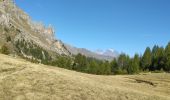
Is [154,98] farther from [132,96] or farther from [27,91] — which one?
[27,91]

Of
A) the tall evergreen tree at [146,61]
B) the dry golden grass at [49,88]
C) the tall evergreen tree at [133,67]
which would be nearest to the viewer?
the dry golden grass at [49,88]

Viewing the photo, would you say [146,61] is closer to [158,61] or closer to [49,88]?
[158,61]

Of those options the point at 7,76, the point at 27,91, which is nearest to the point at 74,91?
the point at 27,91

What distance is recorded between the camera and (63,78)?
28.9m

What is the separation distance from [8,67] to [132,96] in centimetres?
1267

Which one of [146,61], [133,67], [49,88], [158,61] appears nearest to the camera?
[49,88]

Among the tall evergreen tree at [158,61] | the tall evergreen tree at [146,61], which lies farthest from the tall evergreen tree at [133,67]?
the tall evergreen tree at [158,61]

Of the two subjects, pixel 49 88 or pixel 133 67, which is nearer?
pixel 49 88

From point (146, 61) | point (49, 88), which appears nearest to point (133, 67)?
point (146, 61)

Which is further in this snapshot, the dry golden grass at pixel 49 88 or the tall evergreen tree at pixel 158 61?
the tall evergreen tree at pixel 158 61

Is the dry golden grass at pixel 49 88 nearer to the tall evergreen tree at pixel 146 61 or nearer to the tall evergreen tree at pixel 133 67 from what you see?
the tall evergreen tree at pixel 133 67

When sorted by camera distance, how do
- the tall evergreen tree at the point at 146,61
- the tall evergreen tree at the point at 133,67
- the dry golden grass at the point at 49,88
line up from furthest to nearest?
the tall evergreen tree at the point at 146,61, the tall evergreen tree at the point at 133,67, the dry golden grass at the point at 49,88

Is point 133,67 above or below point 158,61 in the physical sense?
below

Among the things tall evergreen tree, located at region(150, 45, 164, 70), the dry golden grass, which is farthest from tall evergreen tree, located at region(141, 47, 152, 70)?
the dry golden grass
